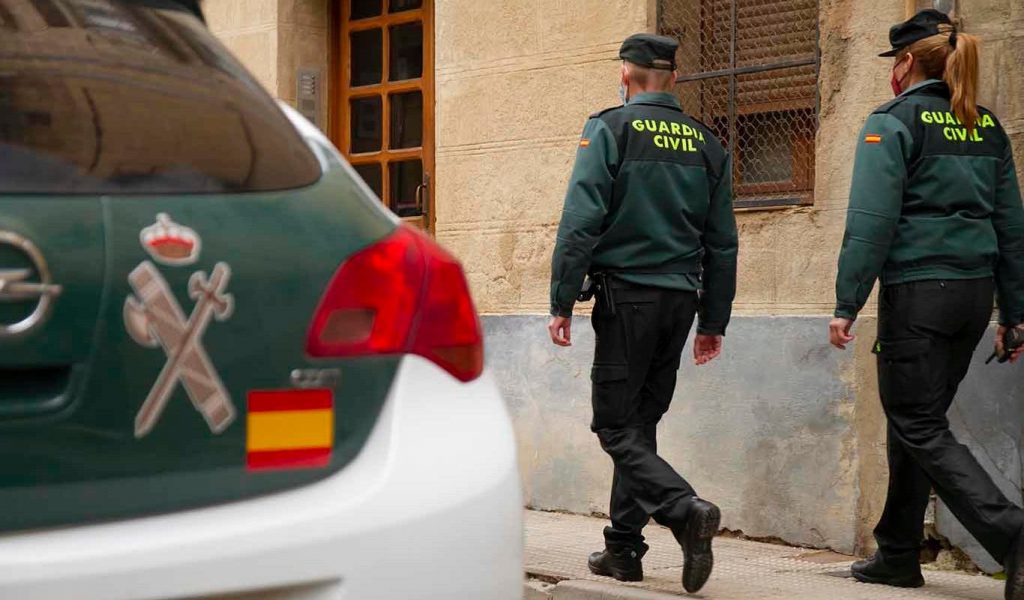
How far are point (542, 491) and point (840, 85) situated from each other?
7.95ft

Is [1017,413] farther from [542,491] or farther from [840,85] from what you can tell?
[542,491]

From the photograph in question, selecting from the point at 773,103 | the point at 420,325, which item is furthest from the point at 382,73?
the point at 420,325

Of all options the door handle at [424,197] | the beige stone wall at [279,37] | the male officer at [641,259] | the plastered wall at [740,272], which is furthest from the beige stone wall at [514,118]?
the male officer at [641,259]

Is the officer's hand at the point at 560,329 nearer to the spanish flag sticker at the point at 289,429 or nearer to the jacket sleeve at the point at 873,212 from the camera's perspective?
the jacket sleeve at the point at 873,212

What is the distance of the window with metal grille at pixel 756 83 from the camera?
721 centimetres

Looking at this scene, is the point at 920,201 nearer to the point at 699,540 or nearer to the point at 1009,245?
the point at 1009,245

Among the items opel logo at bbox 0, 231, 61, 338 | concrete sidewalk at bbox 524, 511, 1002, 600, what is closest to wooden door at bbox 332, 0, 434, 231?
concrete sidewalk at bbox 524, 511, 1002, 600

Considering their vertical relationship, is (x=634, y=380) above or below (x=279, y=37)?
below

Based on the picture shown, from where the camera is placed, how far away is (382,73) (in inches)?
380

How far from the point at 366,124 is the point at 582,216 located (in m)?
4.21

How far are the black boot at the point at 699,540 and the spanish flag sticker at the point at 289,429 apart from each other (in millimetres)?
3063

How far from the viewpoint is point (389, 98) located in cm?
959

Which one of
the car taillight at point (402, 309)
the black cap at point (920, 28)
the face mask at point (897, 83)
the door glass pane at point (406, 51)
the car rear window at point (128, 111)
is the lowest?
the car taillight at point (402, 309)

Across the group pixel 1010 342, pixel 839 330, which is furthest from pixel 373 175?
pixel 1010 342
